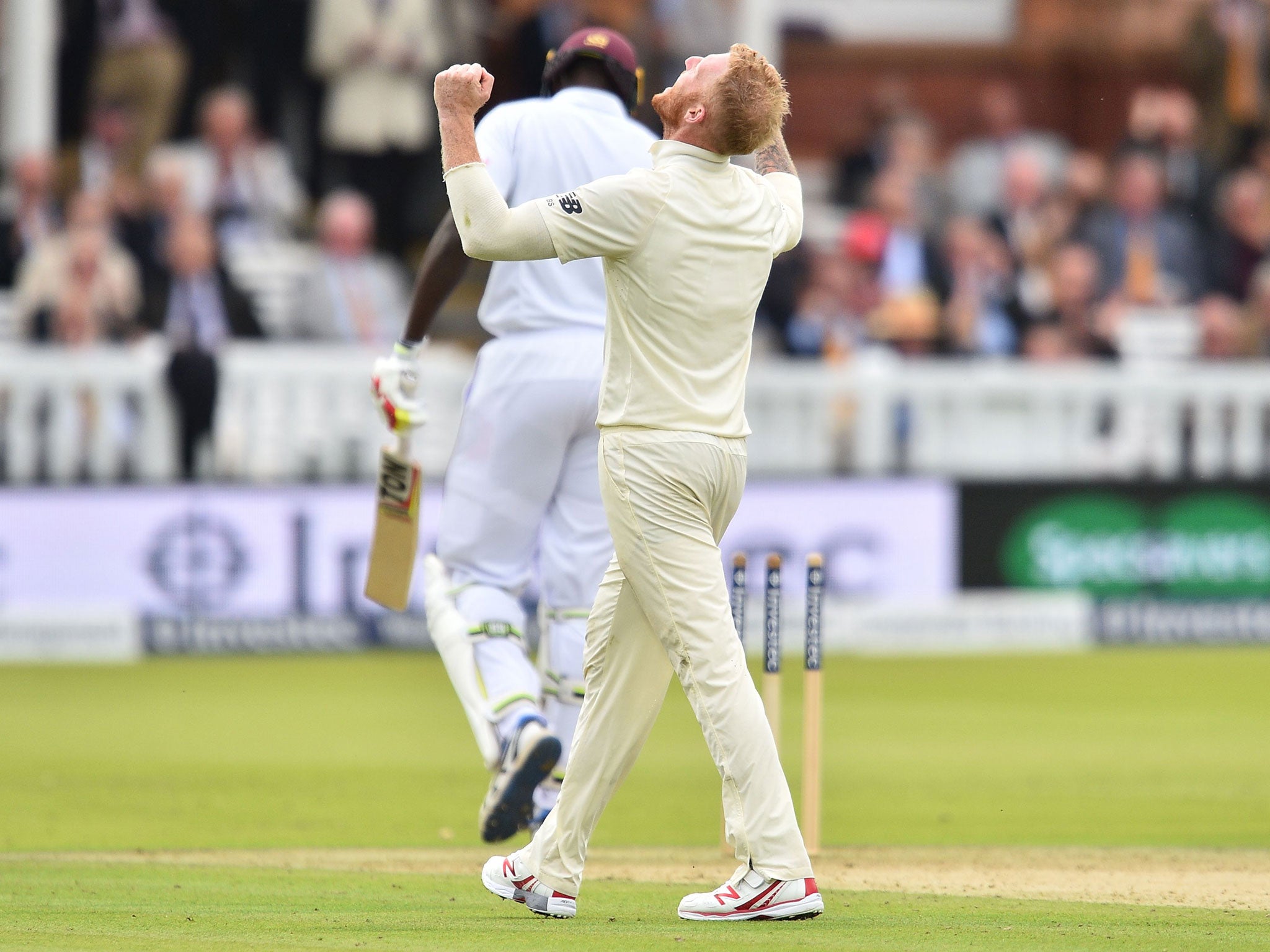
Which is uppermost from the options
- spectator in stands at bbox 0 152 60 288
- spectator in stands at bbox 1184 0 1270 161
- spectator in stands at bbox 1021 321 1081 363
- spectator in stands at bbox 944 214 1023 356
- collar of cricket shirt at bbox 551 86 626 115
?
spectator in stands at bbox 1184 0 1270 161

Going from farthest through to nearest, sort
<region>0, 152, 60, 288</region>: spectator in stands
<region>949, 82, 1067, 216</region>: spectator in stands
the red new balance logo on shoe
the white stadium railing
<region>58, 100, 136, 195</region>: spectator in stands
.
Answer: <region>949, 82, 1067, 216</region>: spectator in stands → <region>58, 100, 136, 195</region>: spectator in stands → <region>0, 152, 60, 288</region>: spectator in stands → the white stadium railing → the red new balance logo on shoe

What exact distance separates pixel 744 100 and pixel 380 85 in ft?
34.2

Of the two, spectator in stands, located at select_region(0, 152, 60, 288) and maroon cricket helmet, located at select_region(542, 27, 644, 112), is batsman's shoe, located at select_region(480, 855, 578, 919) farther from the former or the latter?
spectator in stands, located at select_region(0, 152, 60, 288)

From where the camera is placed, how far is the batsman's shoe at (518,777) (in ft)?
19.8

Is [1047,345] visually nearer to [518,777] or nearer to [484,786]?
[484,786]

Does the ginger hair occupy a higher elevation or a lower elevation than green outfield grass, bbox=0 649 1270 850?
higher

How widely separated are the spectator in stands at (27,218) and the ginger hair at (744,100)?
9.08m

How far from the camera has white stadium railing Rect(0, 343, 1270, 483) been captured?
12.4m

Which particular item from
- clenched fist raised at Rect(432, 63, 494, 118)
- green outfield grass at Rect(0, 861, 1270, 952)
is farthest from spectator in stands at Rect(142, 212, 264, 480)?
clenched fist raised at Rect(432, 63, 494, 118)

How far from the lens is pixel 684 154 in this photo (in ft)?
16.4

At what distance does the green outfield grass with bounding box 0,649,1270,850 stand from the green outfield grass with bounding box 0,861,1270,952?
1.11 m

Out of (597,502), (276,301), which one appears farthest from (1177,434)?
(597,502)

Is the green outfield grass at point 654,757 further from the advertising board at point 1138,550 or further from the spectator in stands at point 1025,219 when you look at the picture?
the spectator in stands at point 1025,219

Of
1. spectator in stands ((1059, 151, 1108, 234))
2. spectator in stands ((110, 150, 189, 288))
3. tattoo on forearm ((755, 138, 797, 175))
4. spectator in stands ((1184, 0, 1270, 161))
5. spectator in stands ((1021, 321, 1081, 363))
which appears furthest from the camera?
spectator in stands ((1184, 0, 1270, 161))
